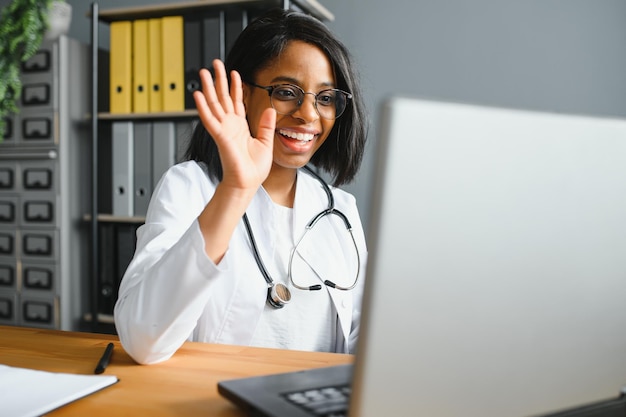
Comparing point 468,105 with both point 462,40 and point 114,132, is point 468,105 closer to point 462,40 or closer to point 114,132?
point 462,40

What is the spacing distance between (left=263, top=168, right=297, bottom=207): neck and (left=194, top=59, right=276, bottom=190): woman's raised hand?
1.53 ft

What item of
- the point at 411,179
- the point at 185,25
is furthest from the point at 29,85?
the point at 411,179

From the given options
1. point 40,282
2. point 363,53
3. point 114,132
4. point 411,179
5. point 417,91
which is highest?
point 363,53

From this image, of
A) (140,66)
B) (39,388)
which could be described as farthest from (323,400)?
(140,66)

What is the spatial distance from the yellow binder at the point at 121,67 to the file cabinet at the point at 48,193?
25 centimetres

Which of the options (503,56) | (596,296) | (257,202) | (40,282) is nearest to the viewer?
(596,296)

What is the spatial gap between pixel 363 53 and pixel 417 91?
30 centimetres

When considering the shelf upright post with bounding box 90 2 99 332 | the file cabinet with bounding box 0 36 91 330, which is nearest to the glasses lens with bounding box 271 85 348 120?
the shelf upright post with bounding box 90 2 99 332

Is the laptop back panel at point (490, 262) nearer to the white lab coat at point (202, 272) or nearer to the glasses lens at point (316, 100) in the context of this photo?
the white lab coat at point (202, 272)

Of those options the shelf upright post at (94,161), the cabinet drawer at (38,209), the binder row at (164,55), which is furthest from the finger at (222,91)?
the cabinet drawer at (38,209)

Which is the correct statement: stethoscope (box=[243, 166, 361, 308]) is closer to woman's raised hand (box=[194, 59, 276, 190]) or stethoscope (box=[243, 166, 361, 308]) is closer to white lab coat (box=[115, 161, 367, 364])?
white lab coat (box=[115, 161, 367, 364])

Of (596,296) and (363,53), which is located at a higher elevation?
(363,53)

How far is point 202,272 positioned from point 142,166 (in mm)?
1849

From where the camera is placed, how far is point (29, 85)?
8.86ft
